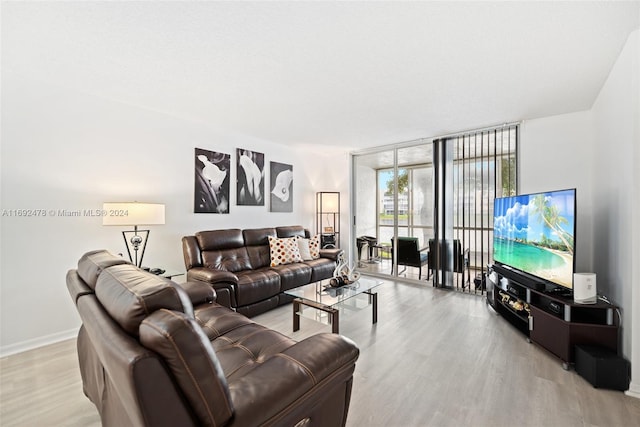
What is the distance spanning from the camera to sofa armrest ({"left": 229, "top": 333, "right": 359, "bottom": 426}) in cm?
95

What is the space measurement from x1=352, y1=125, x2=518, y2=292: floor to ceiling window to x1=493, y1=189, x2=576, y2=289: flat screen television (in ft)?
2.48

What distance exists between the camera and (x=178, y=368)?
2.62 feet

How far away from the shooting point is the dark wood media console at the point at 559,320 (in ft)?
6.80

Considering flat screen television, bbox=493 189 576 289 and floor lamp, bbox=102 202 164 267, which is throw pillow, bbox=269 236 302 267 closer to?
floor lamp, bbox=102 202 164 267

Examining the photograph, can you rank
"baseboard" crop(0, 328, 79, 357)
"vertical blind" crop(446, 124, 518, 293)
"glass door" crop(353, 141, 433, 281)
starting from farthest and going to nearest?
"glass door" crop(353, 141, 433, 281) < "vertical blind" crop(446, 124, 518, 293) < "baseboard" crop(0, 328, 79, 357)

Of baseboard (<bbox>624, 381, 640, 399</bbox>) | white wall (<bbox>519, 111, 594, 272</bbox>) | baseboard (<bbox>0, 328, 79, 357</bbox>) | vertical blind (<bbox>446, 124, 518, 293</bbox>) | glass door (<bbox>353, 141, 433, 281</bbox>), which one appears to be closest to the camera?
baseboard (<bbox>624, 381, 640, 399</bbox>)

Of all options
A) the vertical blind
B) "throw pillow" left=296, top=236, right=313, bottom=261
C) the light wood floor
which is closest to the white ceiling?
the vertical blind

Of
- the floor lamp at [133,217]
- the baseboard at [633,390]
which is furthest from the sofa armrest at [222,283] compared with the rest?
the baseboard at [633,390]

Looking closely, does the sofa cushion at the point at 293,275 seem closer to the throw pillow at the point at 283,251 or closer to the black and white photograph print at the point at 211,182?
the throw pillow at the point at 283,251

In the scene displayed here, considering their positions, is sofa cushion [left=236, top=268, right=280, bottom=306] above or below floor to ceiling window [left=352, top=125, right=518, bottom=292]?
below

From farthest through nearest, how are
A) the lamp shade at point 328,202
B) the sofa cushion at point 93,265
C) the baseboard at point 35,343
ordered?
the lamp shade at point 328,202 → the baseboard at point 35,343 → the sofa cushion at point 93,265

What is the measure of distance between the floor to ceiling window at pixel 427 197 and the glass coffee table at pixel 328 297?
188 centimetres

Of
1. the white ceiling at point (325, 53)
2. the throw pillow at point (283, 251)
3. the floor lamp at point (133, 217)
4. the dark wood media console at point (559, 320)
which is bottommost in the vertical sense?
the dark wood media console at point (559, 320)

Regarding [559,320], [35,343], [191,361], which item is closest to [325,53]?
[191,361]
